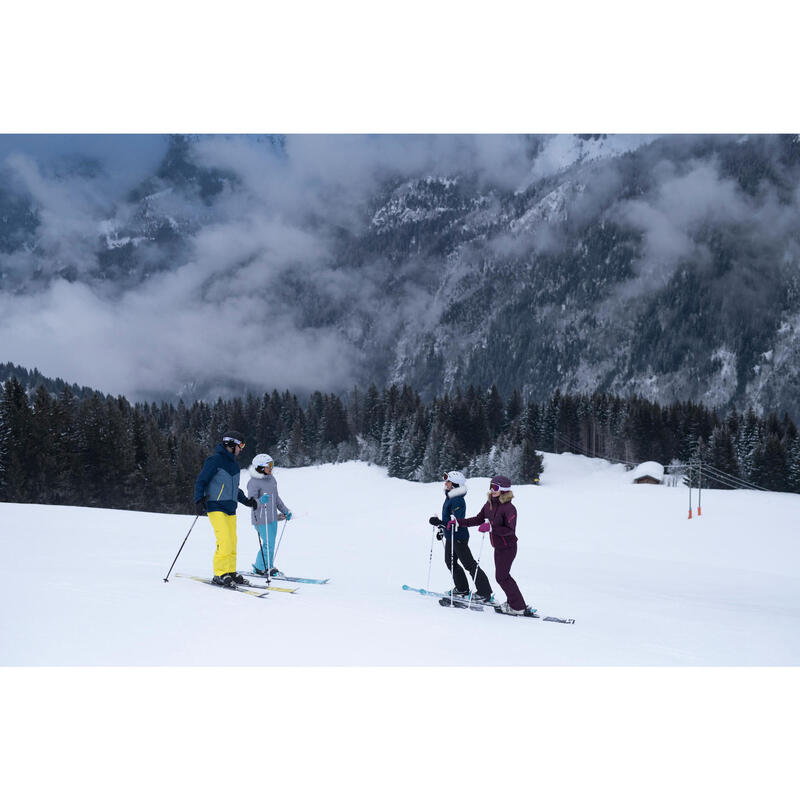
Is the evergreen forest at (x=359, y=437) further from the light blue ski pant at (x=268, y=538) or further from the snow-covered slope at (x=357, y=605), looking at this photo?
the light blue ski pant at (x=268, y=538)

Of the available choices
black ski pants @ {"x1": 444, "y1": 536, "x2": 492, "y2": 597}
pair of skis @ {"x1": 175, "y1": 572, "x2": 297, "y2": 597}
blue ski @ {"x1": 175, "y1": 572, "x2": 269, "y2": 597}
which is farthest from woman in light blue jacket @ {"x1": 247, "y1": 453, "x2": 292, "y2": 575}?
black ski pants @ {"x1": 444, "y1": 536, "x2": 492, "y2": 597}

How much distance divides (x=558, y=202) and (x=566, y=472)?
88610 millimetres

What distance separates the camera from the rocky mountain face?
1874 inches

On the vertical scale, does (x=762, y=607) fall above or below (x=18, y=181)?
below

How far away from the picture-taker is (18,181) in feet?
79.9

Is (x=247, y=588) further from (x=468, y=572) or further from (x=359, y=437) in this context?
(x=359, y=437)

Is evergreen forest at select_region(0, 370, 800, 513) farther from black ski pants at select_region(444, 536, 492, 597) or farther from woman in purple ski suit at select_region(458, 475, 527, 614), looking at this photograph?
woman in purple ski suit at select_region(458, 475, 527, 614)

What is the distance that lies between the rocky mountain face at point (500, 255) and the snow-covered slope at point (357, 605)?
22.9 metres

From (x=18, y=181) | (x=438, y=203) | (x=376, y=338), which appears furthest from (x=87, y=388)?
(x=438, y=203)

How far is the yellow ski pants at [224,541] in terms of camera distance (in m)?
5.33

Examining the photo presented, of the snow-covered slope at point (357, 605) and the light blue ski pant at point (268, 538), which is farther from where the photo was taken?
the light blue ski pant at point (268, 538)

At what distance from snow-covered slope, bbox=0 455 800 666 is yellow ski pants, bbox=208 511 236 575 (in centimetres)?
29

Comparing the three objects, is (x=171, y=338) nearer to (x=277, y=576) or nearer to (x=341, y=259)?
(x=341, y=259)

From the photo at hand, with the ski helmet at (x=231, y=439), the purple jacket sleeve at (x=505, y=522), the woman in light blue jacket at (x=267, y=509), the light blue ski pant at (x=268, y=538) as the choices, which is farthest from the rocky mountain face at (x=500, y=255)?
the purple jacket sleeve at (x=505, y=522)
